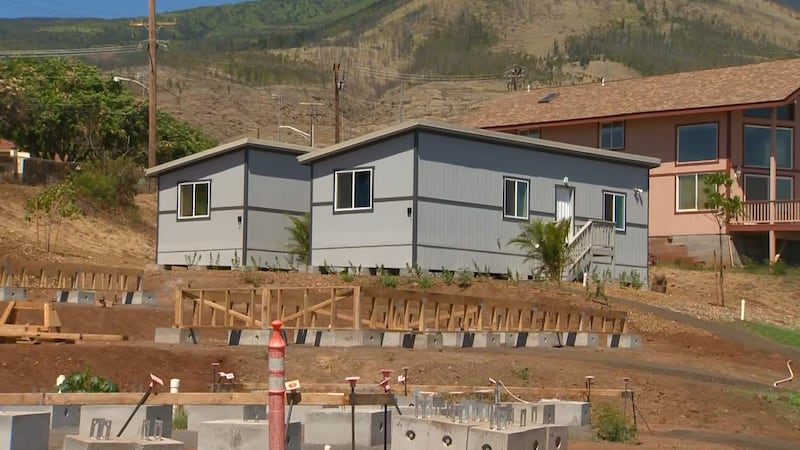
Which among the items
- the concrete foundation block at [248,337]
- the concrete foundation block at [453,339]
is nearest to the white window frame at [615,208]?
the concrete foundation block at [453,339]

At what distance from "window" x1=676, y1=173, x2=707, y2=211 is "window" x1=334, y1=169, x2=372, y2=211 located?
17210 mm

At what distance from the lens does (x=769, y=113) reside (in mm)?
51438

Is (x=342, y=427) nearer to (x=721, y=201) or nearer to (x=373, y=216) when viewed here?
(x=373, y=216)

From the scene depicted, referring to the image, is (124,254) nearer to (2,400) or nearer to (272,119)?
(2,400)

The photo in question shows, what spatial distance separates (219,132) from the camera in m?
114

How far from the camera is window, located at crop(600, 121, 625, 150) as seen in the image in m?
53.7

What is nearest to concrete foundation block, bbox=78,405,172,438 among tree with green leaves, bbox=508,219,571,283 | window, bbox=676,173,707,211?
tree with green leaves, bbox=508,219,571,283

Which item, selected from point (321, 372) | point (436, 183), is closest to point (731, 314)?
point (436, 183)

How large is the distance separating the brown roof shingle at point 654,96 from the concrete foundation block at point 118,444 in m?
39.0

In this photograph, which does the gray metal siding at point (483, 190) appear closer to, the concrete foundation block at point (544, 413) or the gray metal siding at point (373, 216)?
the gray metal siding at point (373, 216)

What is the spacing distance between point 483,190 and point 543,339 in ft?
33.8

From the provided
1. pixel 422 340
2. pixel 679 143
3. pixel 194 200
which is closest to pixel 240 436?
pixel 422 340

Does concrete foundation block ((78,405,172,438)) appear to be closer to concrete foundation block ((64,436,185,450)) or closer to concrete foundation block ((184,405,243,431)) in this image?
concrete foundation block ((64,436,185,450))

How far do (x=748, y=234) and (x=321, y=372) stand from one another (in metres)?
30.4
